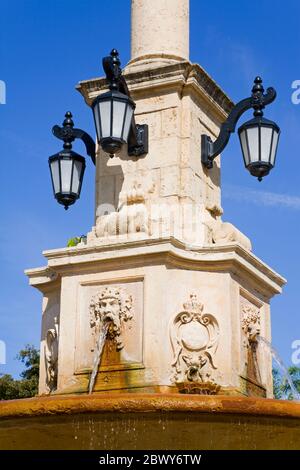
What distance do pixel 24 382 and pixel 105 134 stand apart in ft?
88.0

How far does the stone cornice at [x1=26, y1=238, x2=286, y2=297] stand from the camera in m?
9.99

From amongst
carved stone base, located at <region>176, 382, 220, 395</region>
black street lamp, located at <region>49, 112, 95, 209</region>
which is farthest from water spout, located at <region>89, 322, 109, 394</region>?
black street lamp, located at <region>49, 112, 95, 209</region>

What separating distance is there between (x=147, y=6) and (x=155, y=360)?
5.05 metres

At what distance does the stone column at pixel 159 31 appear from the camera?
12.1 meters

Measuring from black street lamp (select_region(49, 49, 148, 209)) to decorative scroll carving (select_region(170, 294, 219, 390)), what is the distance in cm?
193

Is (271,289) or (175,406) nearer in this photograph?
(175,406)

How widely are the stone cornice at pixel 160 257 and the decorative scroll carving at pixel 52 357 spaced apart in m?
0.73

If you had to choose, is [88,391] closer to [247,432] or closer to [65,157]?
[247,432]

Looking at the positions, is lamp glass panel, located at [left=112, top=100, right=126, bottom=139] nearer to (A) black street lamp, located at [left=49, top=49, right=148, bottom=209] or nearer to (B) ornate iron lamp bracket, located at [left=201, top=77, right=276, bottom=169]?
(A) black street lamp, located at [left=49, top=49, right=148, bottom=209]

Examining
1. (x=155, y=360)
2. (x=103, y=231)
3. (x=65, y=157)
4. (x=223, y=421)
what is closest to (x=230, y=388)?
(x=155, y=360)

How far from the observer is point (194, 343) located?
1001cm

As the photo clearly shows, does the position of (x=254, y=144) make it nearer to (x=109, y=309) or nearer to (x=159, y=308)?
(x=159, y=308)

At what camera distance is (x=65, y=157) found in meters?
11.0
